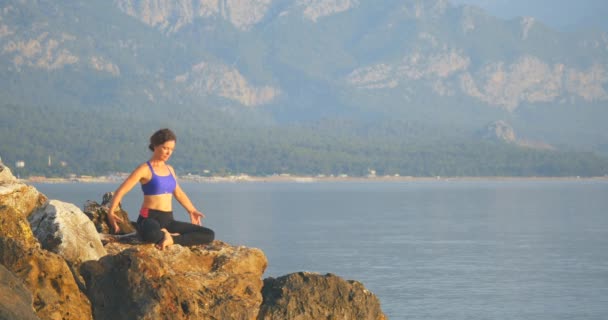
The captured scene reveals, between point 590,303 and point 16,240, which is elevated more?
point 16,240

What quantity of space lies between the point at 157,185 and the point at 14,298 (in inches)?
145

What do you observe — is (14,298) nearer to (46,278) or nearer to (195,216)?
(46,278)

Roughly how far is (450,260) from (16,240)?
41.6 m

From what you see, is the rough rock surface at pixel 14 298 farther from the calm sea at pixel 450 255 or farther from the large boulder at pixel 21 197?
the calm sea at pixel 450 255

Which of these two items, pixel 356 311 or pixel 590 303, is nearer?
pixel 356 311

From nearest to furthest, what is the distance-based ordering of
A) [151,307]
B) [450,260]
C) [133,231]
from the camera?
1. [151,307]
2. [133,231]
3. [450,260]

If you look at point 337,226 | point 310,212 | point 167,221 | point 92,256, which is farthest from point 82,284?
point 310,212

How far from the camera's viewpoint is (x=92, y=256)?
1617cm

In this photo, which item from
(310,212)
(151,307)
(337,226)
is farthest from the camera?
(310,212)

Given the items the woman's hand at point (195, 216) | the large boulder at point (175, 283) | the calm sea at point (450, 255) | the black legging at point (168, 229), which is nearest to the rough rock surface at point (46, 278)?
the large boulder at point (175, 283)

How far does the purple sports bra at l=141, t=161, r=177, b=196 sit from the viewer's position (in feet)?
53.6

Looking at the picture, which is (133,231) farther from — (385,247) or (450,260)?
(385,247)

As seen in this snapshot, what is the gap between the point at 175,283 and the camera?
15141 mm

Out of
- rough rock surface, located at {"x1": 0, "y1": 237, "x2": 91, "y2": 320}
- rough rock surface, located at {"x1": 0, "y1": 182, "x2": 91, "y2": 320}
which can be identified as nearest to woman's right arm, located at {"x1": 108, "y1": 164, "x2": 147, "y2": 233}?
rough rock surface, located at {"x1": 0, "y1": 182, "x2": 91, "y2": 320}
